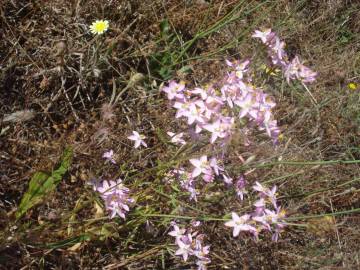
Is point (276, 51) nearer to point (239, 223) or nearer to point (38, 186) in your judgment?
point (239, 223)

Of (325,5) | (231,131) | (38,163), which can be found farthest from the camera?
(325,5)

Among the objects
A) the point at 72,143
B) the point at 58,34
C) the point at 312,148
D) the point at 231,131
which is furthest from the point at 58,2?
the point at 312,148

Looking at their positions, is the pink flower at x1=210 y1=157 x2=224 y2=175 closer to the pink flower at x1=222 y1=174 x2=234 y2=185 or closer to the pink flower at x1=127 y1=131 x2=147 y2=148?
the pink flower at x1=222 y1=174 x2=234 y2=185

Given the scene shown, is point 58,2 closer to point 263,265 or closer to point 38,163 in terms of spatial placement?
point 38,163

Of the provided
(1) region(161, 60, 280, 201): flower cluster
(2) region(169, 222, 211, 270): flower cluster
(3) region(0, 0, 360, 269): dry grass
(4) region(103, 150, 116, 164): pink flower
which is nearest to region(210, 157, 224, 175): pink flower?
(1) region(161, 60, 280, 201): flower cluster

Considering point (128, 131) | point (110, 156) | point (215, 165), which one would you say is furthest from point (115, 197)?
point (128, 131)
